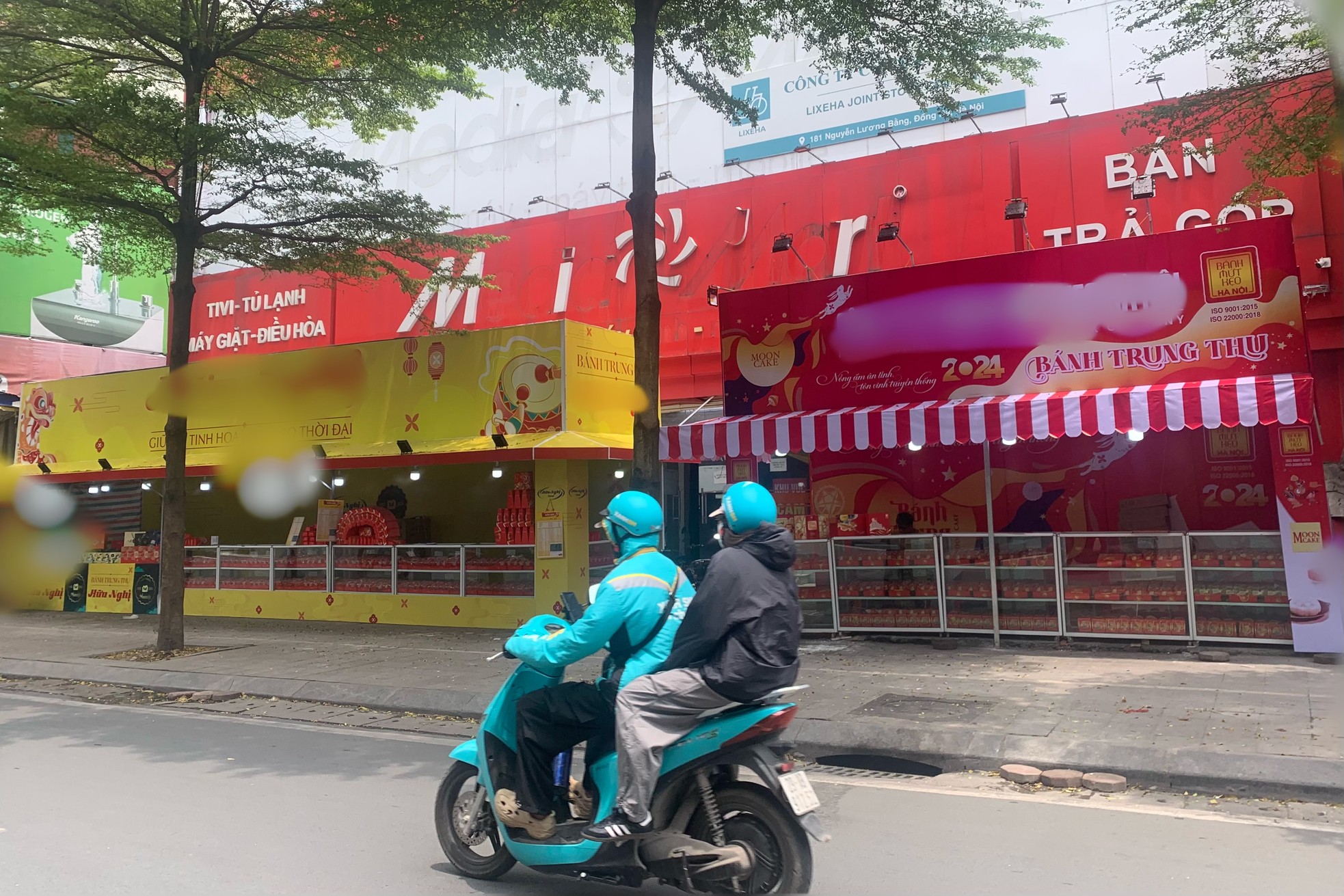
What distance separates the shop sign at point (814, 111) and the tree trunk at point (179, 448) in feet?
31.0

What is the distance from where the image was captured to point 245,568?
17.1 m

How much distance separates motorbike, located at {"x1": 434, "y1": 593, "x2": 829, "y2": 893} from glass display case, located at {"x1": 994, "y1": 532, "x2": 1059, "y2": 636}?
8109 mm

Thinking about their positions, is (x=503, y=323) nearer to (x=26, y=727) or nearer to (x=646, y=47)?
(x=646, y=47)

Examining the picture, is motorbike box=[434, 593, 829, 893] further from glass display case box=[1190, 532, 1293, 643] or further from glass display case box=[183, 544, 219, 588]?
glass display case box=[183, 544, 219, 588]

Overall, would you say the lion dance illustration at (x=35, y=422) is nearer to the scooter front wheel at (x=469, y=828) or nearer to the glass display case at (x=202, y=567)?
the glass display case at (x=202, y=567)

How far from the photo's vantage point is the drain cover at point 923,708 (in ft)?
25.6

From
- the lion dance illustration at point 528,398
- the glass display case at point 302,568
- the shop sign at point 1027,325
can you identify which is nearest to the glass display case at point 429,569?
the glass display case at point 302,568

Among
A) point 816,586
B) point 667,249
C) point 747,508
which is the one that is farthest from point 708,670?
point 667,249

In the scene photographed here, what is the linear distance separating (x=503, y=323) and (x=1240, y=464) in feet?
40.9

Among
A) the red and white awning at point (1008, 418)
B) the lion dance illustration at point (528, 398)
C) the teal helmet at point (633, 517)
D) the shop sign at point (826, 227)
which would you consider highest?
the shop sign at point (826, 227)

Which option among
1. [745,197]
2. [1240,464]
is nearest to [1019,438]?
[1240,464]

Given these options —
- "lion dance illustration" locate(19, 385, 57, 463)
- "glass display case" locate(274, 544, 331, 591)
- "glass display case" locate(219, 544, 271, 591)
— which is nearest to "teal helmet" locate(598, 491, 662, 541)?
"glass display case" locate(274, 544, 331, 591)

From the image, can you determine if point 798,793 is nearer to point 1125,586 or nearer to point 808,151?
point 1125,586

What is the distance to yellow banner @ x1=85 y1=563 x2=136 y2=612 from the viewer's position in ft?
58.5
